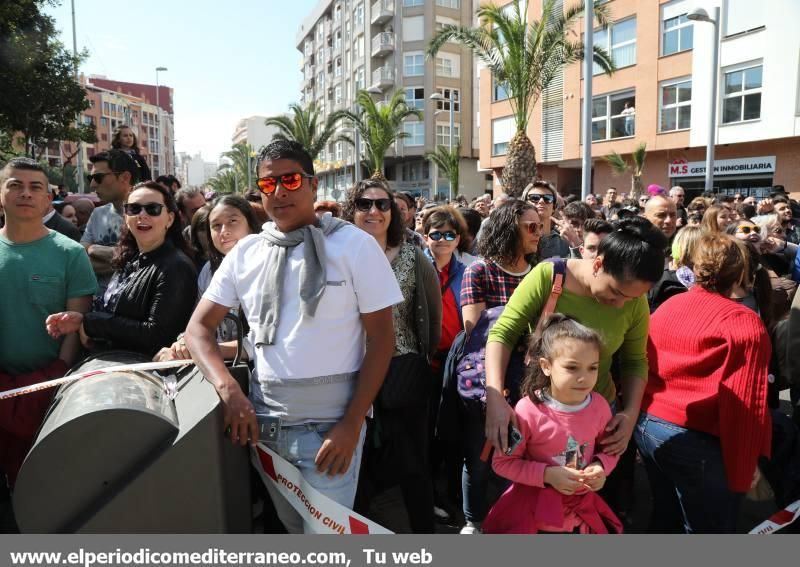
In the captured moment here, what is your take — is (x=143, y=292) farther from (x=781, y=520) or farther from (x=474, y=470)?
(x=781, y=520)

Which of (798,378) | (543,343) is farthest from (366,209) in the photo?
(798,378)

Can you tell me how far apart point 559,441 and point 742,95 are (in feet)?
76.4

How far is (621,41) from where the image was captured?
1009 inches

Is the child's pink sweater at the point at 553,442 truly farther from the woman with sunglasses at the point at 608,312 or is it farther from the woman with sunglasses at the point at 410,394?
the woman with sunglasses at the point at 410,394

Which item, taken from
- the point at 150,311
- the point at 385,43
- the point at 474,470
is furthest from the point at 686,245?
the point at 385,43

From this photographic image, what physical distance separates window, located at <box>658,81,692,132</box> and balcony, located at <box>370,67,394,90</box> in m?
24.6

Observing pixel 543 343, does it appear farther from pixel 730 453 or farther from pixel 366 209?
pixel 366 209

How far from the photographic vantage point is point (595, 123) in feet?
89.3

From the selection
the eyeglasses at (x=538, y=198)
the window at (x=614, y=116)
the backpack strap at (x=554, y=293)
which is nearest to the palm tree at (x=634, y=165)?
the window at (x=614, y=116)

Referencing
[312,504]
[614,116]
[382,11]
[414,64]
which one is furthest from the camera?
[382,11]

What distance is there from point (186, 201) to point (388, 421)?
373 centimetres

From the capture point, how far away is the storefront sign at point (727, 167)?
2117 centimetres

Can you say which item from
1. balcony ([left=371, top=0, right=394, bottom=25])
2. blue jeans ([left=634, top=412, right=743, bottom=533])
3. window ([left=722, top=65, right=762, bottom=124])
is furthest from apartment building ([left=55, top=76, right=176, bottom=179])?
blue jeans ([left=634, top=412, right=743, bottom=533])

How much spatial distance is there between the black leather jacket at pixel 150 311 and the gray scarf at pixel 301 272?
98 cm
